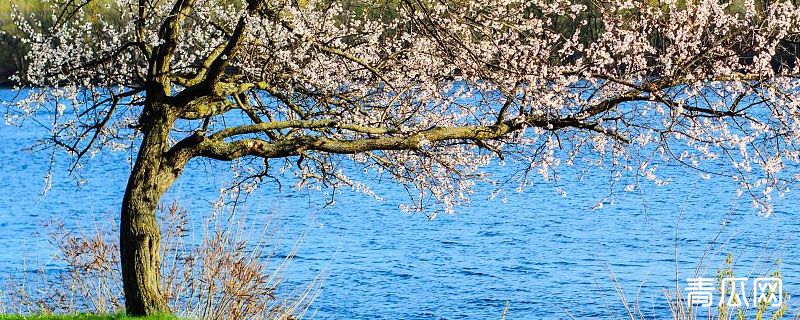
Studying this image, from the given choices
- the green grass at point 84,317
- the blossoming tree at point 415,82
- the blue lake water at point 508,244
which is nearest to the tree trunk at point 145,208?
the blossoming tree at point 415,82

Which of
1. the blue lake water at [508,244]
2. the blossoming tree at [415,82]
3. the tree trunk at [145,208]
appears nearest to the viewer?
the blossoming tree at [415,82]

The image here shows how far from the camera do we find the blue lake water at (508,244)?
1507 cm

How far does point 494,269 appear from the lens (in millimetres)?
16938

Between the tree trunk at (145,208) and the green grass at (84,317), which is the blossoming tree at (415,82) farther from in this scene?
the green grass at (84,317)

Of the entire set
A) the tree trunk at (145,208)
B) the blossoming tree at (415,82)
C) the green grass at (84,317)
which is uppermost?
the blossoming tree at (415,82)

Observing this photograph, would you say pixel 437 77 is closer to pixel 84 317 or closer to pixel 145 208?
pixel 145 208

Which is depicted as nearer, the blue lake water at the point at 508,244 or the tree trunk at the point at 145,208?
the tree trunk at the point at 145,208

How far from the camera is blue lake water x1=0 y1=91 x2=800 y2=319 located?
1507 centimetres

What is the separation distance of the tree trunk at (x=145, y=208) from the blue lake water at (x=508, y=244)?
4717 mm

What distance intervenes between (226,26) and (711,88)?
427 centimetres

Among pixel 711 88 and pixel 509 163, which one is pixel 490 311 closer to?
pixel 711 88

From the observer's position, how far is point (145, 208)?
7750 millimetres

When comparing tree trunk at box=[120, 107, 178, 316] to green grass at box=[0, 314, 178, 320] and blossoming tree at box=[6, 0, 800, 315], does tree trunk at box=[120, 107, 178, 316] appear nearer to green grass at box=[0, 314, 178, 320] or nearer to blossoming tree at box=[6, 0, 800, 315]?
blossoming tree at box=[6, 0, 800, 315]

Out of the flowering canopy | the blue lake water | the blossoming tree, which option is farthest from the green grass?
the blue lake water
